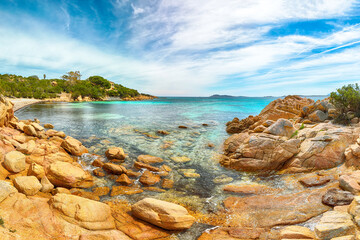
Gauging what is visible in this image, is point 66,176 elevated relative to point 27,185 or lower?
lower

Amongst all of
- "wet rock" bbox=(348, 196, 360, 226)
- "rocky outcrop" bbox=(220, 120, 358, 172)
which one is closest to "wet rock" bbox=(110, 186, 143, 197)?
"rocky outcrop" bbox=(220, 120, 358, 172)

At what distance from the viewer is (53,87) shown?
103750mm

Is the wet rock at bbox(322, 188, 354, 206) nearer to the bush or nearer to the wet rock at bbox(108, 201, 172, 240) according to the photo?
the wet rock at bbox(108, 201, 172, 240)

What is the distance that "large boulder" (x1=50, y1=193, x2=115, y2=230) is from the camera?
5.53 metres

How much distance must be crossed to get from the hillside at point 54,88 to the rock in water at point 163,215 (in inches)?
2653

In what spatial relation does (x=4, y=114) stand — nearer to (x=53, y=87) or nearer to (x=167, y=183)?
(x=167, y=183)

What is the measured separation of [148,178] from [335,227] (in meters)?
8.10

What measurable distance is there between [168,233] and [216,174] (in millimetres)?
6163

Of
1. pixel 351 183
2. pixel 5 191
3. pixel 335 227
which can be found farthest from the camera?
pixel 351 183

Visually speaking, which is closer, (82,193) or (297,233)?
(297,233)

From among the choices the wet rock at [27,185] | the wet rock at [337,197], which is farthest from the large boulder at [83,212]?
the wet rock at [337,197]

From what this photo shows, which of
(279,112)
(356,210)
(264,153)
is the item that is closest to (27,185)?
(356,210)

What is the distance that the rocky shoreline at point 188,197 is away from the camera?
17.1 ft

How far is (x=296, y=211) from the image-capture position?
21.9 ft
